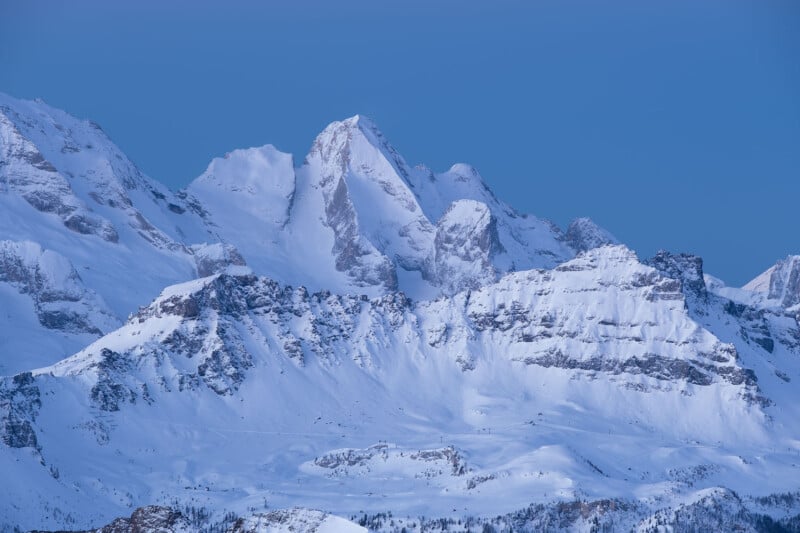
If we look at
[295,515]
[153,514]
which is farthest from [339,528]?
[153,514]

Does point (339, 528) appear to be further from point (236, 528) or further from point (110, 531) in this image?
point (110, 531)

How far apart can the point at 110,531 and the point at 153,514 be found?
4540 mm

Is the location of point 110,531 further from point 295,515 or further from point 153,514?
point 295,515

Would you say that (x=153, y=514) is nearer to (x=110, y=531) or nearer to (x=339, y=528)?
(x=110, y=531)

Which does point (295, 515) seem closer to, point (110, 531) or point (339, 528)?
point (339, 528)

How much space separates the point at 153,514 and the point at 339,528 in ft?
65.1

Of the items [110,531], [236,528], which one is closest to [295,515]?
[236,528]

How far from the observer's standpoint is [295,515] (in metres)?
156

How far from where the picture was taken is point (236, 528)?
158250 mm

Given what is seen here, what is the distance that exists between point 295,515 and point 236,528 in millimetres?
6338

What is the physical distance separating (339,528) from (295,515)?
22.0ft

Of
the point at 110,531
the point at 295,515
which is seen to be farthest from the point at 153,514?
the point at 295,515

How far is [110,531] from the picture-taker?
520 ft
